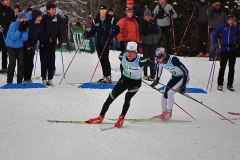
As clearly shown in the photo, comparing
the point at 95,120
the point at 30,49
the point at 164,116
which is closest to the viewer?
the point at 95,120

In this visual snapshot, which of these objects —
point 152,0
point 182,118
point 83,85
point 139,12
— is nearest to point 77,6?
point 152,0

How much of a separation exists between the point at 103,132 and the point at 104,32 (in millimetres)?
5501

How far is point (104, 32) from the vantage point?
12.8 m

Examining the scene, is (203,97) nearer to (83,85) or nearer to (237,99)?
(237,99)

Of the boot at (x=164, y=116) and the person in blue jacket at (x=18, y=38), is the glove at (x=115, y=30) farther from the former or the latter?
the boot at (x=164, y=116)

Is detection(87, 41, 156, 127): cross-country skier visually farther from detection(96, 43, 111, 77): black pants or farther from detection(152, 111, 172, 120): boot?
detection(96, 43, 111, 77): black pants

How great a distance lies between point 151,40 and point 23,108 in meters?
5.07

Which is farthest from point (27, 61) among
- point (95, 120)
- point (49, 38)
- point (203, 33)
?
point (203, 33)

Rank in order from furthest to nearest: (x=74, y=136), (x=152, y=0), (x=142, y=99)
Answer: (x=152, y=0)
(x=142, y=99)
(x=74, y=136)

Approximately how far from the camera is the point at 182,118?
9562 mm

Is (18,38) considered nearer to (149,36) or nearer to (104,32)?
(104,32)

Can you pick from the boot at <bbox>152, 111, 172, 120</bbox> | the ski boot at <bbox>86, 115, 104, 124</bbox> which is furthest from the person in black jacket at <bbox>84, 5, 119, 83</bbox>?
the ski boot at <bbox>86, 115, 104, 124</bbox>

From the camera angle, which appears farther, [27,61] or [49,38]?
[27,61]

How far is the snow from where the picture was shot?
252 inches
